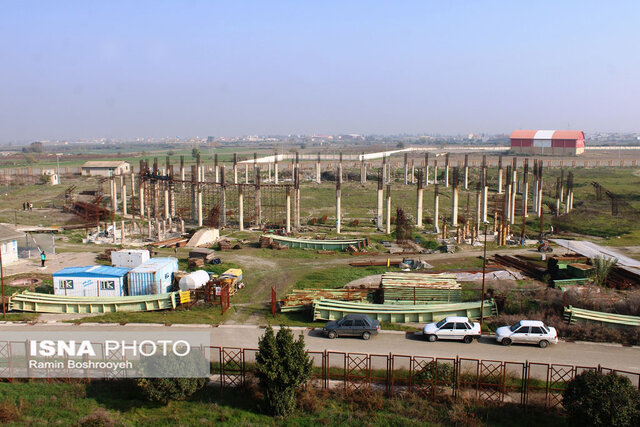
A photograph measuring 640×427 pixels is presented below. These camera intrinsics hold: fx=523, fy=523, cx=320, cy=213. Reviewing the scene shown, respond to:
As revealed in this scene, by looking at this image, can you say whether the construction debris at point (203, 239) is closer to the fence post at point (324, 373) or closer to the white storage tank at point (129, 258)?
the white storage tank at point (129, 258)

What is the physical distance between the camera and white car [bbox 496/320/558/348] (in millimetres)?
12117

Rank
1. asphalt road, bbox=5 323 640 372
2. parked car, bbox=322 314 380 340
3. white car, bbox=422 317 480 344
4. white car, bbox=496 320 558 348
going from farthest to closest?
parked car, bbox=322 314 380 340, white car, bbox=422 317 480 344, white car, bbox=496 320 558 348, asphalt road, bbox=5 323 640 372

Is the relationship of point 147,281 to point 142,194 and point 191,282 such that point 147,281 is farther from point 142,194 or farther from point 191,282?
point 142,194

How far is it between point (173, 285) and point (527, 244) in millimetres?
16397

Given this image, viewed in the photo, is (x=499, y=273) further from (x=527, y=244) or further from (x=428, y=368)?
(x=428, y=368)

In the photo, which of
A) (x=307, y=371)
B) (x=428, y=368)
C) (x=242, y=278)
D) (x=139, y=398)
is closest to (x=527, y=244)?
(x=242, y=278)

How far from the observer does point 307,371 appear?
9680 millimetres

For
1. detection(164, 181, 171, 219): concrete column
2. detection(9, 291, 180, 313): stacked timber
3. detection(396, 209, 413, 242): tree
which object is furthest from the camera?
detection(164, 181, 171, 219): concrete column

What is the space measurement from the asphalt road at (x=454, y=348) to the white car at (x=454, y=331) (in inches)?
5.7

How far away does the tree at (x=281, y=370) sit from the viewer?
31.0ft

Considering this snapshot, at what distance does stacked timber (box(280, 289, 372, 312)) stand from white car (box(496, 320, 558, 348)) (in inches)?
178

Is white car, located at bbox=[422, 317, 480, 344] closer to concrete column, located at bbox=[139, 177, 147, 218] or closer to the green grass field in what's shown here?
the green grass field

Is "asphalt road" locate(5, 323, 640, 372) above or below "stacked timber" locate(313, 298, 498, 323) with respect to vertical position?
below

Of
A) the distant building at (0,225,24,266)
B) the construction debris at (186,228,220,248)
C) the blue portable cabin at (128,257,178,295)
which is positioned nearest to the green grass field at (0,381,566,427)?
the blue portable cabin at (128,257,178,295)
